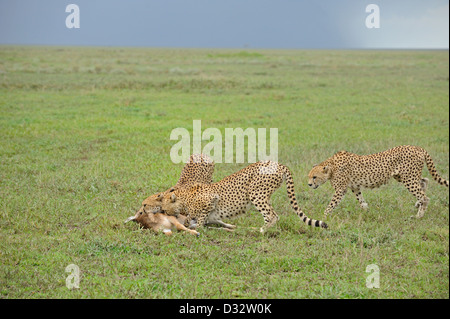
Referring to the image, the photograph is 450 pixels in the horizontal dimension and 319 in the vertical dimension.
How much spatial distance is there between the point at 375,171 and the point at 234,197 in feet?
8.82

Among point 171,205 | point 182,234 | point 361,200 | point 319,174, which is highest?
point 319,174

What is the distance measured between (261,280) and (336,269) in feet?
3.30

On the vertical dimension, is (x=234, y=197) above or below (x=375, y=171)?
below

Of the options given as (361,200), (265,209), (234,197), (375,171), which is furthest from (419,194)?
(234,197)

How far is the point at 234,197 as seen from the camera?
8117 millimetres

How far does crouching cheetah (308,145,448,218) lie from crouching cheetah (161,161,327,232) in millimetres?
1194

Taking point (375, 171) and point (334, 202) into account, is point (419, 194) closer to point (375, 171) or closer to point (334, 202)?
point (375, 171)

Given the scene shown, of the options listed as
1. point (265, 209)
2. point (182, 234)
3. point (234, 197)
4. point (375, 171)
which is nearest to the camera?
point (182, 234)

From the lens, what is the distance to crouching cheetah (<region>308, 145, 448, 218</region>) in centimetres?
895

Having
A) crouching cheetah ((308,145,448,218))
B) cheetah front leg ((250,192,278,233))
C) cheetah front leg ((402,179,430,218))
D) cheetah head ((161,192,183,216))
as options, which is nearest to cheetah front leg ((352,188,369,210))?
crouching cheetah ((308,145,448,218))

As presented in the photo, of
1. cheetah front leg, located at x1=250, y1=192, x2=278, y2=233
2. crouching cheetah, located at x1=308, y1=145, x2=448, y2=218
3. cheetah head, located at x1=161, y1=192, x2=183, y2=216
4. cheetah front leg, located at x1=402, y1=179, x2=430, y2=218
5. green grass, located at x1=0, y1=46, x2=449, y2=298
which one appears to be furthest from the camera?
crouching cheetah, located at x1=308, y1=145, x2=448, y2=218

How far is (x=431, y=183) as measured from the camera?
10.9 m

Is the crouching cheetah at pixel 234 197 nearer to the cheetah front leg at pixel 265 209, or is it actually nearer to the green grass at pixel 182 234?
the cheetah front leg at pixel 265 209

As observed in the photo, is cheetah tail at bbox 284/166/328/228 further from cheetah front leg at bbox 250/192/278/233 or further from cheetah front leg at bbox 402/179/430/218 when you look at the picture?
cheetah front leg at bbox 402/179/430/218
